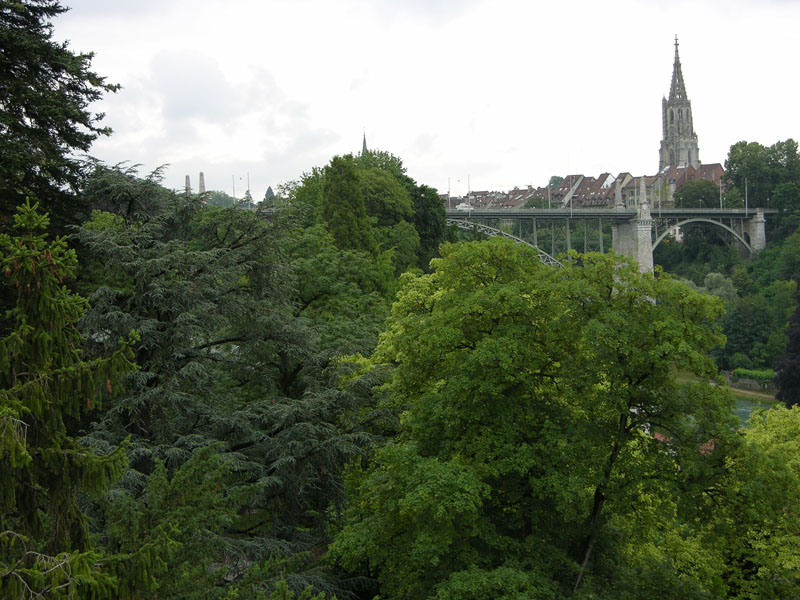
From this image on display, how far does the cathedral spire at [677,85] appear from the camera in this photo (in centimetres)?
13456

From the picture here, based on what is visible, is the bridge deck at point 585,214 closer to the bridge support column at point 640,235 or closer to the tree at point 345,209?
the bridge support column at point 640,235

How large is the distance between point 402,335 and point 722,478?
6.21 meters

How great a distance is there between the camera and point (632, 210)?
7300 cm

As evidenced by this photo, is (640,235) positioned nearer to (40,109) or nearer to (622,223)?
(622,223)

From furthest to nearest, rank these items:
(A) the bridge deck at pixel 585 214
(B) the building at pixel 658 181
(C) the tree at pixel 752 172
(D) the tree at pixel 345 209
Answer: (B) the building at pixel 658 181
(C) the tree at pixel 752 172
(A) the bridge deck at pixel 585 214
(D) the tree at pixel 345 209

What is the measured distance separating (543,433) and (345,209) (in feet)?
73.1

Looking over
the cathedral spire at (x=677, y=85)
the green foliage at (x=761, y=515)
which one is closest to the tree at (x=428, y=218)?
the green foliage at (x=761, y=515)

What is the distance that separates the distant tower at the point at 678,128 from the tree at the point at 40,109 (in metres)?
131

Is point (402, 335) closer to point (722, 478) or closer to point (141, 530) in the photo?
point (722, 478)

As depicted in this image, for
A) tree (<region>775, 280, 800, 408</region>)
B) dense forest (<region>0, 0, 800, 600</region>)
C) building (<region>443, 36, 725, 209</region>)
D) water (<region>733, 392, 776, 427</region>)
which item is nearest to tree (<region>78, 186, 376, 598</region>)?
dense forest (<region>0, 0, 800, 600</region>)

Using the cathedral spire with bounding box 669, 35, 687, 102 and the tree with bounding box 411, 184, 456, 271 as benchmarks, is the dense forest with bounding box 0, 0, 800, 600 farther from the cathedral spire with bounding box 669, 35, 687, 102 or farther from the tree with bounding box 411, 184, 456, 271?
the cathedral spire with bounding box 669, 35, 687, 102

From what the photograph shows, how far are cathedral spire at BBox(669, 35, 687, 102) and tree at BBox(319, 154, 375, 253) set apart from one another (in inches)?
4613

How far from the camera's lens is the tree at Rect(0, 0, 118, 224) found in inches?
520

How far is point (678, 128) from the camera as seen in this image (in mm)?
134375
